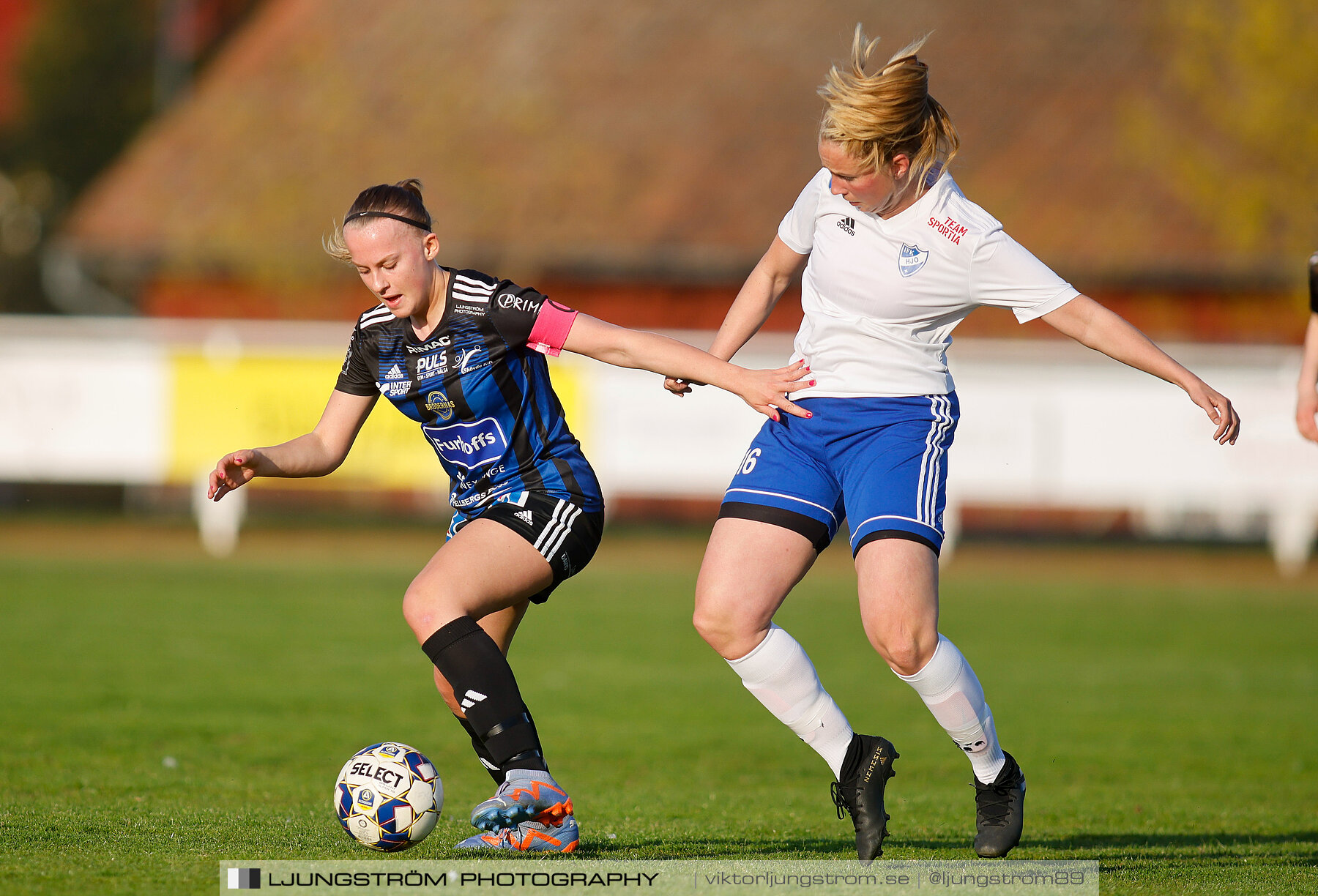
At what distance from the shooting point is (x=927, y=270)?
4941mm

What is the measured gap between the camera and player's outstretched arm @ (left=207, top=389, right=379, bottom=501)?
5.20 meters

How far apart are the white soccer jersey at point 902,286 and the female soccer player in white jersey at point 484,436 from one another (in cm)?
22

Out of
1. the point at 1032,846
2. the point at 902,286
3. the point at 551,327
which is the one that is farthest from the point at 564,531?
the point at 1032,846

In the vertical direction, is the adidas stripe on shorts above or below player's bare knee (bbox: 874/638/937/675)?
above

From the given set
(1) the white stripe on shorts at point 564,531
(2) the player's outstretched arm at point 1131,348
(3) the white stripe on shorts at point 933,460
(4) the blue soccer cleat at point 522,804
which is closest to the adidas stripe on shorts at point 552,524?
(1) the white stripe on shorts at point 564,531

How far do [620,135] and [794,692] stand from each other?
21.3 m

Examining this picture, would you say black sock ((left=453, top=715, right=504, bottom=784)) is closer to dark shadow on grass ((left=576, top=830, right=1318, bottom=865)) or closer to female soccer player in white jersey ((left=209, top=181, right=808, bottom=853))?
female soccer player in white jersey ((left=209, top=181, right=808, bottom=853))

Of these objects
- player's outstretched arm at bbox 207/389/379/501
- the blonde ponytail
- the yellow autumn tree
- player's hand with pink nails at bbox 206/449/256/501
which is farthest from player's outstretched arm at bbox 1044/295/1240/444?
the yellow autumn tree

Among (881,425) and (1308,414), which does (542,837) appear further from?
(1308,414)

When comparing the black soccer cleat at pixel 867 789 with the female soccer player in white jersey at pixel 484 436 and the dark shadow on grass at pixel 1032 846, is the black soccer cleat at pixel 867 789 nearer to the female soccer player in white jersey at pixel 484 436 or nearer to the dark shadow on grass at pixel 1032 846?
the dark shadow on grass at pixel 1032 846

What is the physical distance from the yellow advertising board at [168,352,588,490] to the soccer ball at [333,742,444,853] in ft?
41.0

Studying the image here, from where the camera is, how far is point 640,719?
8977mm

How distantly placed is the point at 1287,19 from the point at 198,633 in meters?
15.1

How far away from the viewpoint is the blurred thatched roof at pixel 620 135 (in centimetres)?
2342
